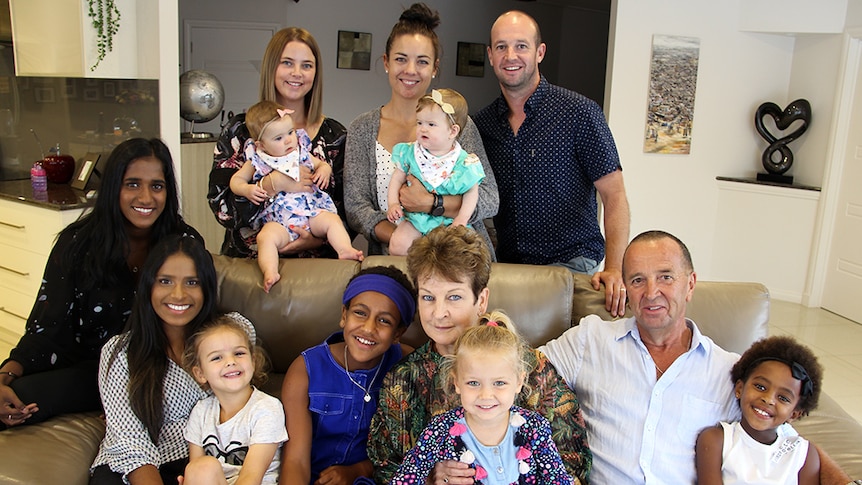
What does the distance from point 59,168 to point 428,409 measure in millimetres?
3725

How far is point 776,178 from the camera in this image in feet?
20.5

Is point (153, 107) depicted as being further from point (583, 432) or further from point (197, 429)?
point (583, 432)

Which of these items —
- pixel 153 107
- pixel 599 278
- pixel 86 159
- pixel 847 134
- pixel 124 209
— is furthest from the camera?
pixel 847 134

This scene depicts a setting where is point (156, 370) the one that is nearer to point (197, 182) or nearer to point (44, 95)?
point (197, 182)

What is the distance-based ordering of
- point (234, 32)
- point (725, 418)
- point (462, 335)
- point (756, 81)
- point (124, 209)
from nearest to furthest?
→ point (462, 335), point (725, 418), point (124, 209), point (756, 81), point (234, 32)

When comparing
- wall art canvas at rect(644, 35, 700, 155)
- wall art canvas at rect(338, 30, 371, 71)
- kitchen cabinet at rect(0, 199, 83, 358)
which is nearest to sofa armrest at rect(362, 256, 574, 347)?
kitchen cabinet at rect(0, 199, 83, 358)

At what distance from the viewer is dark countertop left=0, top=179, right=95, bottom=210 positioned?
13.3 ft

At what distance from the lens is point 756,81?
249 inches

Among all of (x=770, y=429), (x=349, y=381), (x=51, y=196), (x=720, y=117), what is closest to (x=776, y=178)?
(x=720, y=117)

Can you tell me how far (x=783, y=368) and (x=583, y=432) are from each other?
22.0 inches

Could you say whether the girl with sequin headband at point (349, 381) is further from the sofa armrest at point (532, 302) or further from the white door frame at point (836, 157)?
the white door frame at point (836, 157)

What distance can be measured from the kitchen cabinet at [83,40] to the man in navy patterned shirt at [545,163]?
7.71ft

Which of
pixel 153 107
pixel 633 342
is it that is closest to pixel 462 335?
pixel 633 342

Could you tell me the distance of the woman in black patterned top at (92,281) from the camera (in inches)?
86.3
